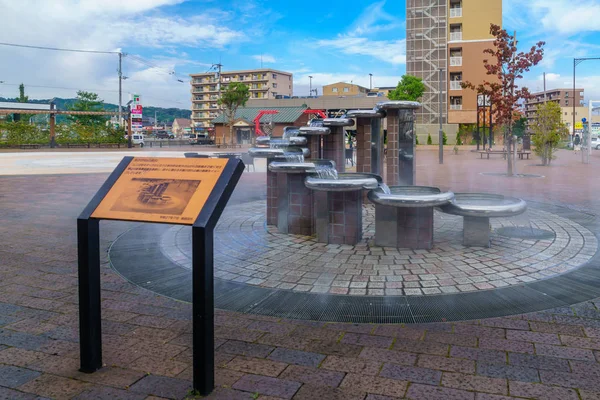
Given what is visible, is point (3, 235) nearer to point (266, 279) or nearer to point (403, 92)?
point (266, 279)

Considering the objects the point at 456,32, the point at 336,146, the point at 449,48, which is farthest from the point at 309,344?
the point at 456,32

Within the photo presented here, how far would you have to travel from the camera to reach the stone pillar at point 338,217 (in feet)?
21.5

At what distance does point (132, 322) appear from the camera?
400 cm

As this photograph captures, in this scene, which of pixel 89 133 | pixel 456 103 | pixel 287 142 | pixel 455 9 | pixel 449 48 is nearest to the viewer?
pixel 287 142

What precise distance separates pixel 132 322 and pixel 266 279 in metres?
1.47

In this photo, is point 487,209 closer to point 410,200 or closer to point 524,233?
point 410,200

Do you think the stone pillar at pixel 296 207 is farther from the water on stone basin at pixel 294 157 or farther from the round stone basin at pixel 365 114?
the round stone basin at pixel 365 114

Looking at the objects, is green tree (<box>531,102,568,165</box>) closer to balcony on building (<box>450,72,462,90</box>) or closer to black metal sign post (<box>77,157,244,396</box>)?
black metal sign post (<box>77,157,244,396</box>)

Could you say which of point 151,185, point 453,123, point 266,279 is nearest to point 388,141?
point 266,279

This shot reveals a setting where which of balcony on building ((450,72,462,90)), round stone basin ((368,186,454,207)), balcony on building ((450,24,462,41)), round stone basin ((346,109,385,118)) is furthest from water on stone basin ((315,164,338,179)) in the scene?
balcony on building ((450,24,462,41))

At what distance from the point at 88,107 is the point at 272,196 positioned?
57305 mm

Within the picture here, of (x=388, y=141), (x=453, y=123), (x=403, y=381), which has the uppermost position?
(x=453, y=123)

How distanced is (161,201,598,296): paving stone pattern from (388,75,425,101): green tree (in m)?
42.4

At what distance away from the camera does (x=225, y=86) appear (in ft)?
343
